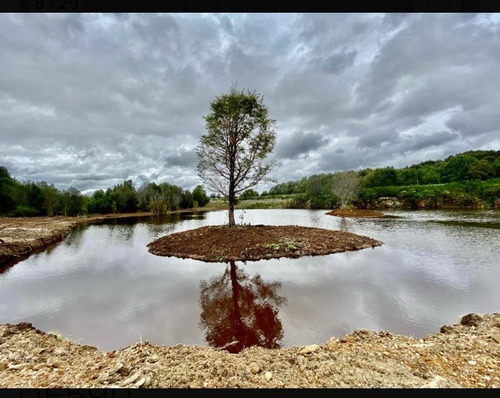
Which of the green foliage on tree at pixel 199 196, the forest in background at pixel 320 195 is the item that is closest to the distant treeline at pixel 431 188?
the forest in background at pixel 320 195

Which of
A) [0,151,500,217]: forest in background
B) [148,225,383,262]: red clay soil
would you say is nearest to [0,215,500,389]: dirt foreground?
[148,225,383,262]: red clay soil

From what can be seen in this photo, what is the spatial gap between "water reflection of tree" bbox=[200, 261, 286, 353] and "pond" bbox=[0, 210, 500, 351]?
0.03m

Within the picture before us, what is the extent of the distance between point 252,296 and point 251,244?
16.0 feet

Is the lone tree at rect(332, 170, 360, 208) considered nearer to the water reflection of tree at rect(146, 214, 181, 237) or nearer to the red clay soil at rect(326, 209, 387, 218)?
the red clay soil at rect(326, 209, 387, 218)

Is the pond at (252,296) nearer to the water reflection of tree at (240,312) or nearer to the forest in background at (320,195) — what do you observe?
the water reflection of tree at (240,312)

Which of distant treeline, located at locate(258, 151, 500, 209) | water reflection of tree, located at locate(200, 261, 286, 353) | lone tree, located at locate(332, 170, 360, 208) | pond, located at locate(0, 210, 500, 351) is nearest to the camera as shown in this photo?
water reflection of tree, located at locate(200, 261, 286, 353)

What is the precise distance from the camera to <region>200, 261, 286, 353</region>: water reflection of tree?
442 cm

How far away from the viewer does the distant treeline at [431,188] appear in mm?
38062

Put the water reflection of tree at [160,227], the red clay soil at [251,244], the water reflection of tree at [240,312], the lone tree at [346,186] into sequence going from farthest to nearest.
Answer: the lone tree at [346,186]
the water reflection of tree at [160,227]
the red clay soil at [251,244]
the water reflection of tree at [240,312]

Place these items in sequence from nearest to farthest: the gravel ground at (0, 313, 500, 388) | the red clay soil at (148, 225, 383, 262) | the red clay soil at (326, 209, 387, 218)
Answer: the gravel ground at (0, 313, 500, 388), the red clay soil at (148, 225, 383, 262), the red clay soil at (326, 209, 387, 218)

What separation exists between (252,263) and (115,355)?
22.0 ft

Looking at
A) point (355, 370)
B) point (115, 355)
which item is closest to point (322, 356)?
point (355, 370)

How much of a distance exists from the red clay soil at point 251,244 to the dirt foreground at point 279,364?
6640mm

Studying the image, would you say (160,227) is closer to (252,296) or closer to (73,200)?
(252,296)
